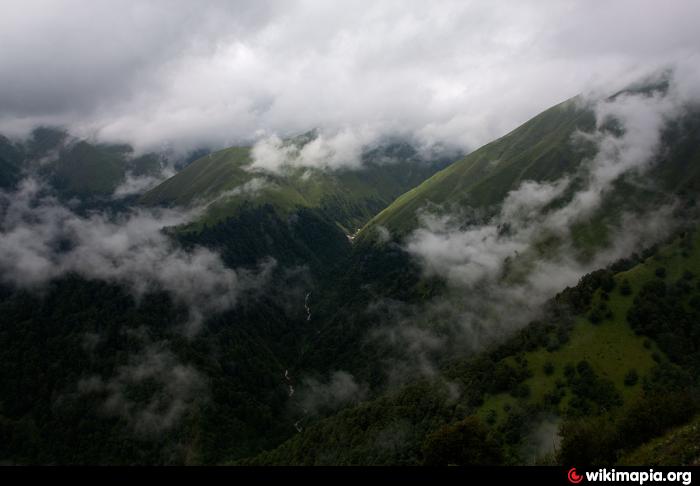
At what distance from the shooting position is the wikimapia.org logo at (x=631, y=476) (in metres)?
51.6

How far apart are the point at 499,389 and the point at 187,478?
161338 millimetres

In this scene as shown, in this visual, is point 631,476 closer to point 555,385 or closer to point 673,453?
point 673,453

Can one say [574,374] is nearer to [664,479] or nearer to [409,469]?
[664,479]

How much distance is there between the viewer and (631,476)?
180 feet

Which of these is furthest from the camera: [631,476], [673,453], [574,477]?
[673,453]

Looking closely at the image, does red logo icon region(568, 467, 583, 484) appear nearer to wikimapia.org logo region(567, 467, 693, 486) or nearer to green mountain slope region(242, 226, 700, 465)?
wikimapia.org logo region(567, 467, 693, 486)

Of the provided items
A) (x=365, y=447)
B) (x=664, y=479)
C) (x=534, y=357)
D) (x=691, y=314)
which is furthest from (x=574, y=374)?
(x=664, y=479)

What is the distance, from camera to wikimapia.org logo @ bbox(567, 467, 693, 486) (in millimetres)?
51588

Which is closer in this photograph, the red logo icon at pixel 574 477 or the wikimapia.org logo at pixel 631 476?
the wikimapia.org logo at pixel 631 476

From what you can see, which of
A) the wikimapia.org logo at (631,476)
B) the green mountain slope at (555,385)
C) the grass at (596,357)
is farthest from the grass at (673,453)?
the grass at (596,357)

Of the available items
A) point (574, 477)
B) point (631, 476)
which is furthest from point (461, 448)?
point (574, 477)

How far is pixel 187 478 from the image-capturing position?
36.3m

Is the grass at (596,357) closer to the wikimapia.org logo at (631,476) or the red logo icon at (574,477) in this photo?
the wikimapia.org logo at (631,476)

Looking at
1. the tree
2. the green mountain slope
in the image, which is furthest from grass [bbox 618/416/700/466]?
the green mountain slope
